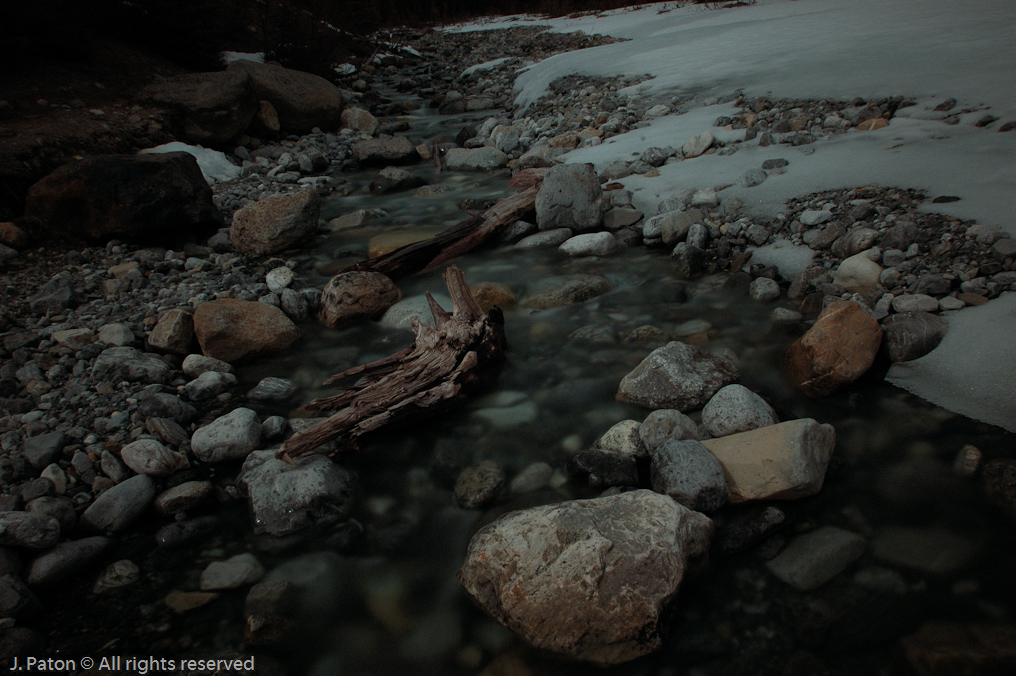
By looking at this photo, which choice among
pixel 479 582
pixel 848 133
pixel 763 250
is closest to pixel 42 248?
pixel 479 582

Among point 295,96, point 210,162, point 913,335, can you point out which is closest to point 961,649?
point 913,335

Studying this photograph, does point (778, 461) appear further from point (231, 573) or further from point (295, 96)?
point (295, 96)

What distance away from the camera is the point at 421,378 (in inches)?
99.1

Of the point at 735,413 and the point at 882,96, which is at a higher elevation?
the point at 882,96

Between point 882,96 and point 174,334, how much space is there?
207 inches

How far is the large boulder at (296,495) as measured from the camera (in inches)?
79.7

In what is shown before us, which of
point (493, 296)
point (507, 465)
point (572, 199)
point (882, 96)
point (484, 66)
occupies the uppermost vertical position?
point (484, 66)

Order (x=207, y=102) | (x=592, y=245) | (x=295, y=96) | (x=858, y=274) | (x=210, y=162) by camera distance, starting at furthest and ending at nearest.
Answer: (x=295, y=96), (x=207, y=102), (x=210, y=162), (x=592, y=245), (x=858, y=274)

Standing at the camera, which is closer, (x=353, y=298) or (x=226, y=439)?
(x=226, y=439)

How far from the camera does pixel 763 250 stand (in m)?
3.43

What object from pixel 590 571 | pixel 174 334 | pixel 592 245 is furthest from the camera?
pixel 592 245

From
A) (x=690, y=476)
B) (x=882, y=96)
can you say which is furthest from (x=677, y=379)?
(x=882, y=96)

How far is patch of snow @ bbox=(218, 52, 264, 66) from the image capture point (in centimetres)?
850

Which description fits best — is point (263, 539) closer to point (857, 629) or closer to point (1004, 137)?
point (857, 629)
